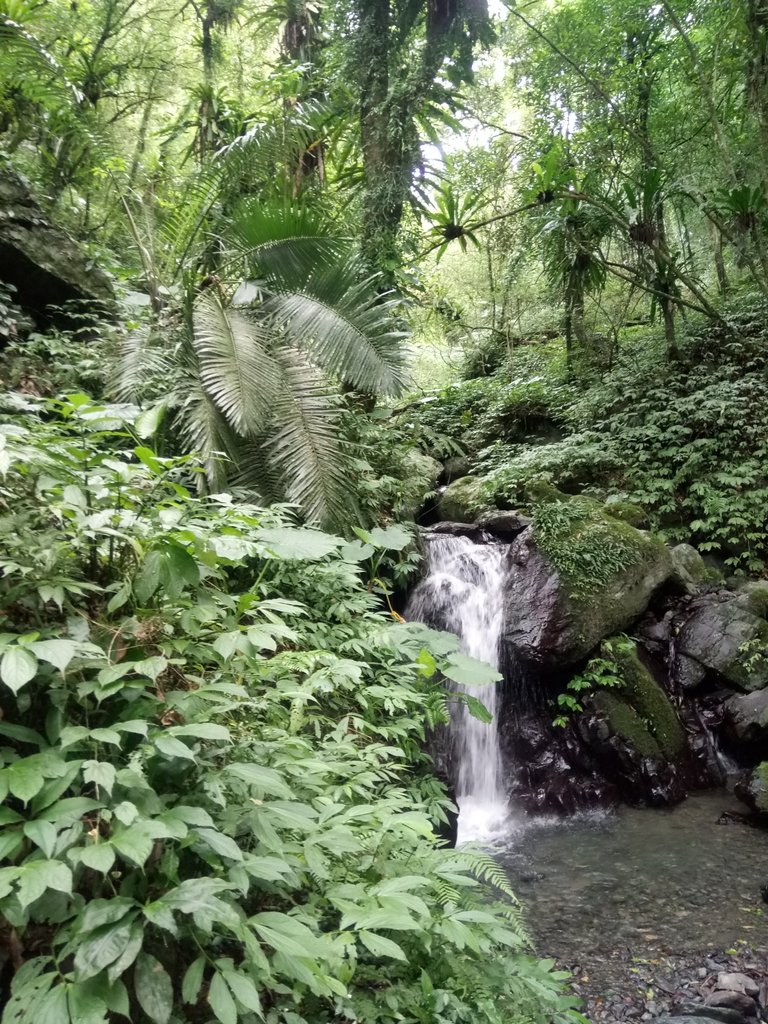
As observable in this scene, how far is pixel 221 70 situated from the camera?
11328mm

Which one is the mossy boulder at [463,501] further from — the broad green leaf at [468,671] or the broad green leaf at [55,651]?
the broad green leaf at [55,651]

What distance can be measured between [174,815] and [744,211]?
30.7 ft

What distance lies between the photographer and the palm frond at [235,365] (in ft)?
15.0

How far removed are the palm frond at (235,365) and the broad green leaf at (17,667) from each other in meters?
3.16

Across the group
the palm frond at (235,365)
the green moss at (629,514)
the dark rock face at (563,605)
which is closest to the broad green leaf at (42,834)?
the palm frond at (235,365)

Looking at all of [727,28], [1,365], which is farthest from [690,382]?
[1,365]

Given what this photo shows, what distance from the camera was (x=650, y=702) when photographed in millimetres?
5863

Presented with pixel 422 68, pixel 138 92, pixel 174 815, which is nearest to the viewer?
pixel 174 815

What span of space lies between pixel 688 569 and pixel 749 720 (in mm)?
1881

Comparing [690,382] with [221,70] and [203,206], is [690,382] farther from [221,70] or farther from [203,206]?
[221,70]

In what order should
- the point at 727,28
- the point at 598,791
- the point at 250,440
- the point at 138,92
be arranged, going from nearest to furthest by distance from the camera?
the point at 250,440 → the point at 598,791 → the point at 727,28 → the point at 138,92

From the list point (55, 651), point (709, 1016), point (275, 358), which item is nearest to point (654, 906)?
point (709, 1016)

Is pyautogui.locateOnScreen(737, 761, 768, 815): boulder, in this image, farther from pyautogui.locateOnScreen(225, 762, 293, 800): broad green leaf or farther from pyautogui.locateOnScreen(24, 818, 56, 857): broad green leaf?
pyautogui.locateOnScreen(24, 818, 56, 857): broad green leaf

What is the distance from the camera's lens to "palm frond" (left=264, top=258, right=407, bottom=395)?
518 centimetres
